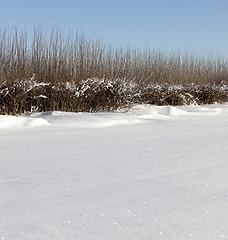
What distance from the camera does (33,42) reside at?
305 inches

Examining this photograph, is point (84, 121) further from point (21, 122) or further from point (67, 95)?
point (67, 95)

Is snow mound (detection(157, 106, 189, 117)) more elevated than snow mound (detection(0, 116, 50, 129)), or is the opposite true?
snow mound (detection(157, 106, 189, 117))

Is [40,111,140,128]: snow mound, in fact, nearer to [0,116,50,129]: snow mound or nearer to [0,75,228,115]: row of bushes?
[0,116,50,129]: snow mound

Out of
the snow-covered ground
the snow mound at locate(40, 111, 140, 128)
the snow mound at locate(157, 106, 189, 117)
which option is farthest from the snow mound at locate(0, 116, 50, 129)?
the snow mound at locate(157, 106, 189, 117)

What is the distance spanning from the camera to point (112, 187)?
80.1 inches

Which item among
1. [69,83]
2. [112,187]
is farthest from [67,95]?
[112,187]

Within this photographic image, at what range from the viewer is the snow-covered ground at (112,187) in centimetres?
147

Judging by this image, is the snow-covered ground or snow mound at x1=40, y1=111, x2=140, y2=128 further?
snow mound at x1=40, y1=111, x2=140, y2=128

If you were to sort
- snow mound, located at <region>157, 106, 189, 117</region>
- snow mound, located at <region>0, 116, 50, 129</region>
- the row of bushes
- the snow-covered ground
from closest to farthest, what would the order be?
the snow-covered ground → snow mound, located at <region>0, 116, 50, 129</region> → the row of bushes → snow mound, located at <region>157, 106, 189, 117</region>

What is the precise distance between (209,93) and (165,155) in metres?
9.59

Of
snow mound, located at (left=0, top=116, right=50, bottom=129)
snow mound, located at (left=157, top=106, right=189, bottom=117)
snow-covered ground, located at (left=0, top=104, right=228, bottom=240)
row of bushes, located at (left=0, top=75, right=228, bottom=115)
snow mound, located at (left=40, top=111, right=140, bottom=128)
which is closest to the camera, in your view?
snow-covered ground, located at (left=0, top=104, right=228, bottom=240)

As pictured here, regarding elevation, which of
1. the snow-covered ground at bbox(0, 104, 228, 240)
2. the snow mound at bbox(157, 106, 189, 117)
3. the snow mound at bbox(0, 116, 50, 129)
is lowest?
the snow-covered ground at bbox(0, 104, 228, 240)

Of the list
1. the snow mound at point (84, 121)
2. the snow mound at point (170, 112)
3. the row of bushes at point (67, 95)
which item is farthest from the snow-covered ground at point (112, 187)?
the snow mound at point (170, 112)

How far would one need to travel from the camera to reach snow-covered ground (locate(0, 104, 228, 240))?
1469 mm
